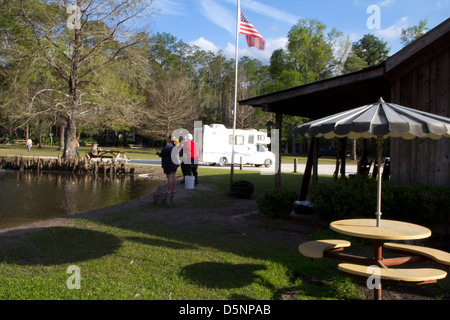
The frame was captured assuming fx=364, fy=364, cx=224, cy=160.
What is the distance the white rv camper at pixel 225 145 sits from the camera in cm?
2544

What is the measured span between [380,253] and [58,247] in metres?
4.64

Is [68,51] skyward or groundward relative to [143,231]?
skyward

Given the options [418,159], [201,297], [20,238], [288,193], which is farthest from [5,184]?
[418,159]

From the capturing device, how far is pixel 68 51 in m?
25.6

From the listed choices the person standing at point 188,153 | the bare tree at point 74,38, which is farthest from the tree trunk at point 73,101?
the person standing at point 188,153

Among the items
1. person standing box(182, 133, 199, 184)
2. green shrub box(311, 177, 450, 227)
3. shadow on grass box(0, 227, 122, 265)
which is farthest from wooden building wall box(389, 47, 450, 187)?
person standing box(182, 133, 199, 184)

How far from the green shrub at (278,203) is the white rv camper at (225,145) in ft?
54.0

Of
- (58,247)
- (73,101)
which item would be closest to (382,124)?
(58,247)

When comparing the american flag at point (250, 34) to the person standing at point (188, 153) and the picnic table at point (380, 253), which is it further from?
the picnic table at point (380, 253)

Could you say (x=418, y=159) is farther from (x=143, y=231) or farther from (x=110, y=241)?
(x=110, y=241)

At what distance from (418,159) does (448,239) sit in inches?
62.5

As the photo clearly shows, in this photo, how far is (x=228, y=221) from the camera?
8164mm

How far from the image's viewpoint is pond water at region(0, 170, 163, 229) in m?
9.70

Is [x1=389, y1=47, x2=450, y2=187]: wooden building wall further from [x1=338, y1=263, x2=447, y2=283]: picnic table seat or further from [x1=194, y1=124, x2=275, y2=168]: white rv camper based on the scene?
[x1=194, y1=124, x2=275, y2=168]: white rv camper
